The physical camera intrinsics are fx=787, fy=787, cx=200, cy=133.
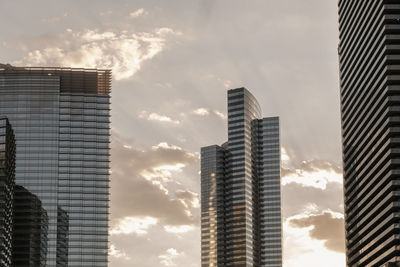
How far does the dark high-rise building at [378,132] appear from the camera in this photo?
17188 cm

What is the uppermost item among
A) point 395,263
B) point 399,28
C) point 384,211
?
point 399,28

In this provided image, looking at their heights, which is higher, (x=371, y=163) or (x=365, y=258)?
(x=371, y=163)

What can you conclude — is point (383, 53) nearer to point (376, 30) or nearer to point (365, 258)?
Result: point (376, 30)

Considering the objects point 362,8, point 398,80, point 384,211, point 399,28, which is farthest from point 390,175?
→ point 362,8

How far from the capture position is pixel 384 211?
575 feet

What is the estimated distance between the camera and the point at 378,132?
181 m

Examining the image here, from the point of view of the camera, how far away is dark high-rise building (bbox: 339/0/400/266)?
171875mm

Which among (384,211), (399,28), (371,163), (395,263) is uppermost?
(399,28)

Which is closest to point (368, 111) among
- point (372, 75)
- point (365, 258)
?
point (372, 75)

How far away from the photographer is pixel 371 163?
186 metres

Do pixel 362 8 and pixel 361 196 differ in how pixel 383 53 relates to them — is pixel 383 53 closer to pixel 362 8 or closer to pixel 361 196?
pixel 362 8

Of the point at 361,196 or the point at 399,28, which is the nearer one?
the point at 399,28

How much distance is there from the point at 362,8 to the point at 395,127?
37065 mm

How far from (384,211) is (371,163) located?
1471cm
